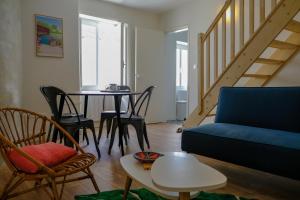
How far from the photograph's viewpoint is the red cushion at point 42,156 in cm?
150

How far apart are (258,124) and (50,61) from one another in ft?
10.8

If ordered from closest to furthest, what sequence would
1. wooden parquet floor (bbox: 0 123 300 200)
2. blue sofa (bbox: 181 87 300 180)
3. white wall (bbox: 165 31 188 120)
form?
blue sofa (bbox: 181 87 300 180) → wooden parquet floor (bbox: 0 123 300 200) → white wall (bbox: 165 31 188 120)

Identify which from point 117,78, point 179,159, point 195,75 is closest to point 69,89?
point 117,78

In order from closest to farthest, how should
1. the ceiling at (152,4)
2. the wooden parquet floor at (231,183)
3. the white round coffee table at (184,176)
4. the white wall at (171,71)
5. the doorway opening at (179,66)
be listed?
the white round coffee table at (184,176), the wooden parquet floor at (231,183), the ceiling at (152,4), the white wall at (171,71), the doorway opening at (179,66)

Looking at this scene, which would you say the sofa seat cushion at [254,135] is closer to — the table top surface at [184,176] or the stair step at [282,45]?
the table top surface at [184,176]

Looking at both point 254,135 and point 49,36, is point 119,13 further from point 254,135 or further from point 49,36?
point 254,135

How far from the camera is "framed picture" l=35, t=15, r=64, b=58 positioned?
4.09 metres

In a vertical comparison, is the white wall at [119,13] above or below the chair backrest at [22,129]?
above

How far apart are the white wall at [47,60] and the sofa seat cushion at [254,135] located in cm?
270

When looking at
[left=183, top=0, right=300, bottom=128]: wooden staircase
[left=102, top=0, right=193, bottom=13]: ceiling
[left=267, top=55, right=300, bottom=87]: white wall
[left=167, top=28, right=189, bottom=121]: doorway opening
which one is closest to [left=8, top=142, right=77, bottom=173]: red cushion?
[left=183, top=0, right=300, bottom=128]: wooden staircase

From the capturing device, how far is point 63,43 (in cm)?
434

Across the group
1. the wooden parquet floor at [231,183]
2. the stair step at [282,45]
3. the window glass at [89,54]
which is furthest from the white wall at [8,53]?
the stair step at [282,45]

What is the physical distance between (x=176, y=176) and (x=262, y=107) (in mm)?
1587

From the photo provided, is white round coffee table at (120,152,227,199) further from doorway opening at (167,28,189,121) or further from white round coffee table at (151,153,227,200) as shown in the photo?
doorway opening at (167,28,189,121)
